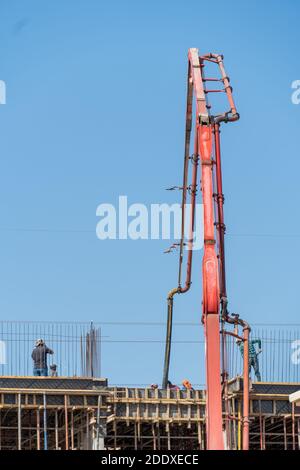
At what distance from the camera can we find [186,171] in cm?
4619

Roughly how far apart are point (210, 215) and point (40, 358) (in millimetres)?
10920

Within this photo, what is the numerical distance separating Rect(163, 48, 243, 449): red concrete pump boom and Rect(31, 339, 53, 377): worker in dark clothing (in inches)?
265

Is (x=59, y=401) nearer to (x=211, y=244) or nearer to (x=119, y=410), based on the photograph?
(x=119, y=410)

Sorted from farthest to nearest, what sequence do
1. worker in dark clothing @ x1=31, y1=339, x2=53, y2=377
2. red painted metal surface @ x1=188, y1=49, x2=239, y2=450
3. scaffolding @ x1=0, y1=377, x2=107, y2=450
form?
worker in dark clothing @ x1=31, y1=339, x2=53, y2=377 < scaffolding @ x1=0, y1=377, x2=107, y2=450 < red painted metal surface @ x1=188, y1=49, x2=239, y2=450

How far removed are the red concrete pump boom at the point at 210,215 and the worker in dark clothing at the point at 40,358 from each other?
22.1 ft

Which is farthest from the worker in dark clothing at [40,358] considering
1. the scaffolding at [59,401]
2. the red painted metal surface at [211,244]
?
the red painted metal surface at [211,244]

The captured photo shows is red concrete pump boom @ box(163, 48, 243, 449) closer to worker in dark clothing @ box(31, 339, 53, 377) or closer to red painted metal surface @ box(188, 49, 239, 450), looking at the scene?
red painted metal surface @ box(188, 49, 239, 450)

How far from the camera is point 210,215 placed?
122ft

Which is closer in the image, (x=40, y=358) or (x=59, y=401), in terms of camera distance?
(x=59, y=401)

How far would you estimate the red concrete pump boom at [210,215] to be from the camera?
35000mm

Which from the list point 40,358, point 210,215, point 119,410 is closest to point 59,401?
point 40,358

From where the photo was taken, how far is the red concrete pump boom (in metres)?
35.0

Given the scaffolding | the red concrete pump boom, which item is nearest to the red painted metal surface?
the red concrete pump boom
